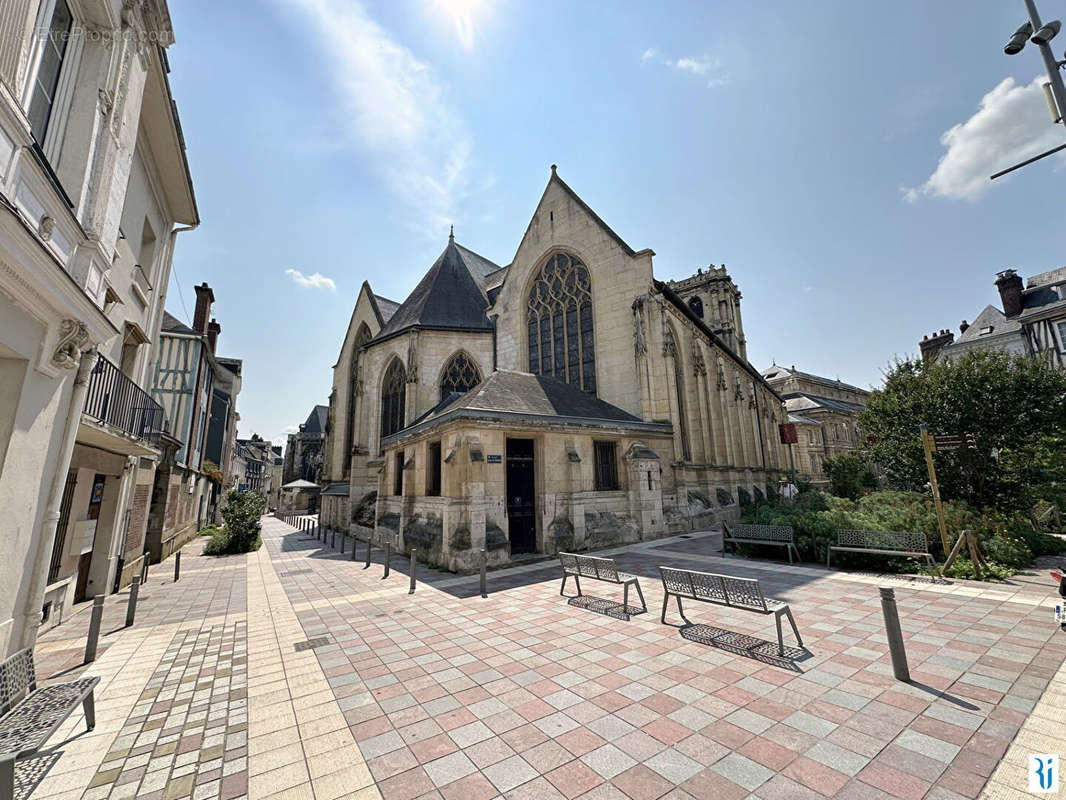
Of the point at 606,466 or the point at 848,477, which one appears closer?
the point at 606,466

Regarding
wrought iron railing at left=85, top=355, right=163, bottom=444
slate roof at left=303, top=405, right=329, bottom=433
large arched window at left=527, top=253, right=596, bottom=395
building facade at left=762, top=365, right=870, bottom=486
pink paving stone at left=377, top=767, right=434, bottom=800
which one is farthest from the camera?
A: slate roof at left=303, top=405, right=329, bottom=433

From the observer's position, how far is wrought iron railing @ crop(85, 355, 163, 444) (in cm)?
676

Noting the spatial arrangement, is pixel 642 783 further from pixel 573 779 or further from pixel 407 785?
pixel 407 785

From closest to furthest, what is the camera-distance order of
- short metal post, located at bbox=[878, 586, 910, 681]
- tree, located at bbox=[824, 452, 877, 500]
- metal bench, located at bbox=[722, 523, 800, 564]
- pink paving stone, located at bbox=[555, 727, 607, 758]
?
pink paving stone, located at bbox=[555, 727, 607, 758] → short metal post, located at bbox=[878, 586, 910, 681] → metal bench, located at bbox=[722, 523, 800, 564] → tree, located at bbox=[824, 452, 877, 500]

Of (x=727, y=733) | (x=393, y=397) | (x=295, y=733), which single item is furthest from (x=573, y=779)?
(x=393, y=397)

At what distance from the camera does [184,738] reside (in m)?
3.58

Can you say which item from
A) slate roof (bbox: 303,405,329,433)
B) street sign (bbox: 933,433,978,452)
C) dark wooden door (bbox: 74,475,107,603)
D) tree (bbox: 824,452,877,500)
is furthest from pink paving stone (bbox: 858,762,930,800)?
slate roof (bbox: 303,405,329,433)

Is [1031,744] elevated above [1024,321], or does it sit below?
below

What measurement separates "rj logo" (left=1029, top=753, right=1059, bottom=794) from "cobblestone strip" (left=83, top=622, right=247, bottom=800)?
5502 millimetres

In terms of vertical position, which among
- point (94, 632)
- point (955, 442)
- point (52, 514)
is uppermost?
point (955, 442)

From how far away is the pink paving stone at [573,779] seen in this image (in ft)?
9.22

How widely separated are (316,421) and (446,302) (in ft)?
129

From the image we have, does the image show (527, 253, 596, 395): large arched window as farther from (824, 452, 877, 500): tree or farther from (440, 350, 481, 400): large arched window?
(824, 452, 877, 500): tree

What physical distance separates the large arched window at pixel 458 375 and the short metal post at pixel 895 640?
1847 cm
